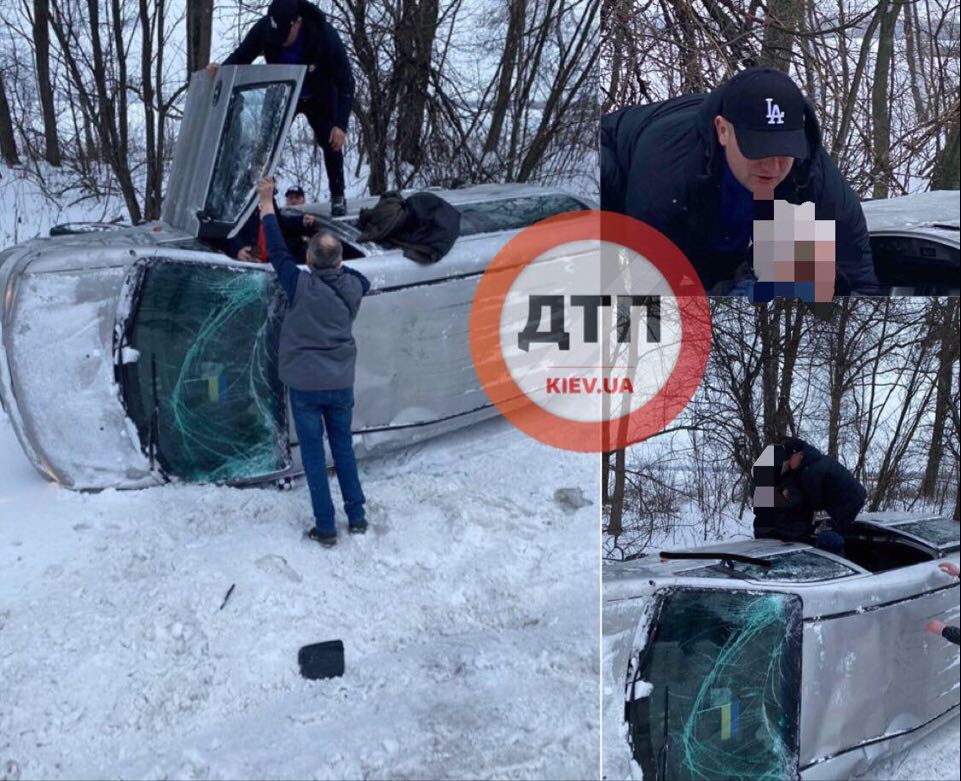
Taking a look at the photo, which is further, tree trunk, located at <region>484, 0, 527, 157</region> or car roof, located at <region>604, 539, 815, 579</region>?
tree trunk, located at <region>484, 0, 527, 157</region>

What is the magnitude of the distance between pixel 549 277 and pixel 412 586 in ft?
2.89

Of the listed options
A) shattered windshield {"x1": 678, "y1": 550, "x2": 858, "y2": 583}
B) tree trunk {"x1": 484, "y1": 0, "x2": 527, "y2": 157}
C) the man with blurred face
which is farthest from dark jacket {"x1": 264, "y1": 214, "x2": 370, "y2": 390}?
shattered windshield {"x1": 678, "y1": 550, "x2": 858, "y2": 583}

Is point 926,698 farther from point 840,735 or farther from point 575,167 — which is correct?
point 575,167

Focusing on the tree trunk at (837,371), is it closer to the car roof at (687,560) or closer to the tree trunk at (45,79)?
the car roof at (687,560)

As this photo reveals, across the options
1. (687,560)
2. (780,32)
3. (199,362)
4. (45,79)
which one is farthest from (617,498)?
(45,79)

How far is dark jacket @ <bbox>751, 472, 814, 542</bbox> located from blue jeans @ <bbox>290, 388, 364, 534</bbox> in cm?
142

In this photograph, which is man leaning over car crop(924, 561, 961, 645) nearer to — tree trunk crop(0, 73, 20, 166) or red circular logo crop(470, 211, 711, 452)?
red circular logo crop(470, 211, 711, 452)

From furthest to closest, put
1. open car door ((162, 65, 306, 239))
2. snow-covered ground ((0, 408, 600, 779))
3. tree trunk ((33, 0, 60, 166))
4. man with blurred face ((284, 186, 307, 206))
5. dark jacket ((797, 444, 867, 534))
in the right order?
man with blurred face ((284, 186, 307, 206)), open car door ((162, 65, 306, 239)), tree trunk ((33, 0, 60, 166)), snow-covered ground ((0, 408, 600, 779)), dark jacket ((797, 444, 867, 534))

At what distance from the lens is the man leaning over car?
1033mm

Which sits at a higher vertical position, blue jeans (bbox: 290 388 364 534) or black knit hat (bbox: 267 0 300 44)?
black knit hat (bbox: 267 0 300 44)

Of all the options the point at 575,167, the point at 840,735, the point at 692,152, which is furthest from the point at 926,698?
the point at 575,167

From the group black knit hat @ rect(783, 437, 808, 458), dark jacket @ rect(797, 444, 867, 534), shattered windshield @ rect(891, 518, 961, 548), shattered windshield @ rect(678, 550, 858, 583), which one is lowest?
shattered windshield @ rect(678, 550, 858, 583)

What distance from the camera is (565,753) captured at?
1.96 metres

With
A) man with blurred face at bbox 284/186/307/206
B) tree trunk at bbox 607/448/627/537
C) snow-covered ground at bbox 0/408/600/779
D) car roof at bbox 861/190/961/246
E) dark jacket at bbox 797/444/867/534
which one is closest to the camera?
car roof at bbox 861/190/961/246
